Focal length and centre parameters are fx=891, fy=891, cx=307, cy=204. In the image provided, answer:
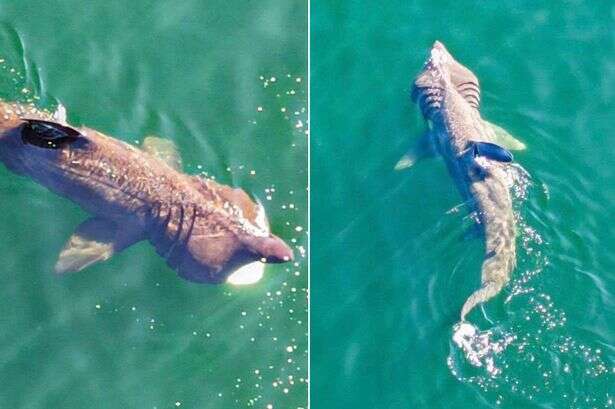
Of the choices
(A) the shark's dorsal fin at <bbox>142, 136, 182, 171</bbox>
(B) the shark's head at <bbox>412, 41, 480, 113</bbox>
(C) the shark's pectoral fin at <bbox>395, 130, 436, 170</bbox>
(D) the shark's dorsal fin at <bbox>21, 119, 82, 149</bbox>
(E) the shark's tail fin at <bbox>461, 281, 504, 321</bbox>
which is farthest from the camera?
(B) the shark's head at <bbox>412, 41, 480, 113</bbox>

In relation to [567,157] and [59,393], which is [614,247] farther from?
[59,393]

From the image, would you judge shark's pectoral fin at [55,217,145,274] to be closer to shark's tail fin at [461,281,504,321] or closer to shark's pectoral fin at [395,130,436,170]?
shark's pectoral fin at [395,130,436,170]

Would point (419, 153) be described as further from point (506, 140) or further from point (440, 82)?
point (506, 140)

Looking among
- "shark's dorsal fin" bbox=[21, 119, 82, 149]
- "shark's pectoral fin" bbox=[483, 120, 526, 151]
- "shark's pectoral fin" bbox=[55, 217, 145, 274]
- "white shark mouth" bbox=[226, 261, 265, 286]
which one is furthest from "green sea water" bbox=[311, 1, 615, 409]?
"shark's dorsal fin" bbox=[21, 119, 82, 149]

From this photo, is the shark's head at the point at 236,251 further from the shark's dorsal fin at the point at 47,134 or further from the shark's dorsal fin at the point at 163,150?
the shark's dorsal fin at the point at 47,134

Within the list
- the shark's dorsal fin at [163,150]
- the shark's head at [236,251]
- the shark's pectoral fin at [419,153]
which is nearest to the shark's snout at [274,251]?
the shark's head at [236,251]

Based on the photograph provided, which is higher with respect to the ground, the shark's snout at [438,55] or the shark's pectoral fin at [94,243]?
the shark's snout at [438,55]
